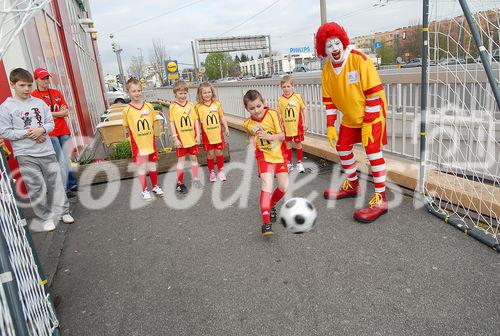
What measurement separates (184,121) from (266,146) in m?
2.22

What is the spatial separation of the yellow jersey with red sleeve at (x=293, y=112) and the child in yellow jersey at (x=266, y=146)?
7.02 feet

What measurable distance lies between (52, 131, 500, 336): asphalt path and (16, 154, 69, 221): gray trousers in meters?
0.47

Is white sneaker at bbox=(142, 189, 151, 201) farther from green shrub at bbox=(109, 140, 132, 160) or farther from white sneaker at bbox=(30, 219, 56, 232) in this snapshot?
green shrub at bbox=(109, 140, 132, 160)

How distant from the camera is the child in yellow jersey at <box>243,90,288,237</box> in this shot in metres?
4.00

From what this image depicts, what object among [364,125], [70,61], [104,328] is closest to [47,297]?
[104,328]

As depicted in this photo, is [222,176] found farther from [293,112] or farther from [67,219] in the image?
[67,219]

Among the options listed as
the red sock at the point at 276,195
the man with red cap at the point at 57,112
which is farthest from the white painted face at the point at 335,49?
the man with red cap at the point at 57,112

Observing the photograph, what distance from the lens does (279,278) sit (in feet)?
10.6

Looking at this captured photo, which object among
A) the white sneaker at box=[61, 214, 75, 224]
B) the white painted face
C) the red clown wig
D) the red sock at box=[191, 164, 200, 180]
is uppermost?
the red clown wig

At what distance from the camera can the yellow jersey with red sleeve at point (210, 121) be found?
611 cm

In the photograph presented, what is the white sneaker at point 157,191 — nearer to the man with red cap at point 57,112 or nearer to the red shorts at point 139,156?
the red shorts at point 139,156

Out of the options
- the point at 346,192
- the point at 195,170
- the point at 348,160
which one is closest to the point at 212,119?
the point at 195,170

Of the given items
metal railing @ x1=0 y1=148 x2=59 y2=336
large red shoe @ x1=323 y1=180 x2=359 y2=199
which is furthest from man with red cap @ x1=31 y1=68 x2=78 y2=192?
large red shoe @ x1=323 y1=180 x2=359 y2=199

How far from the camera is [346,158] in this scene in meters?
4.84
